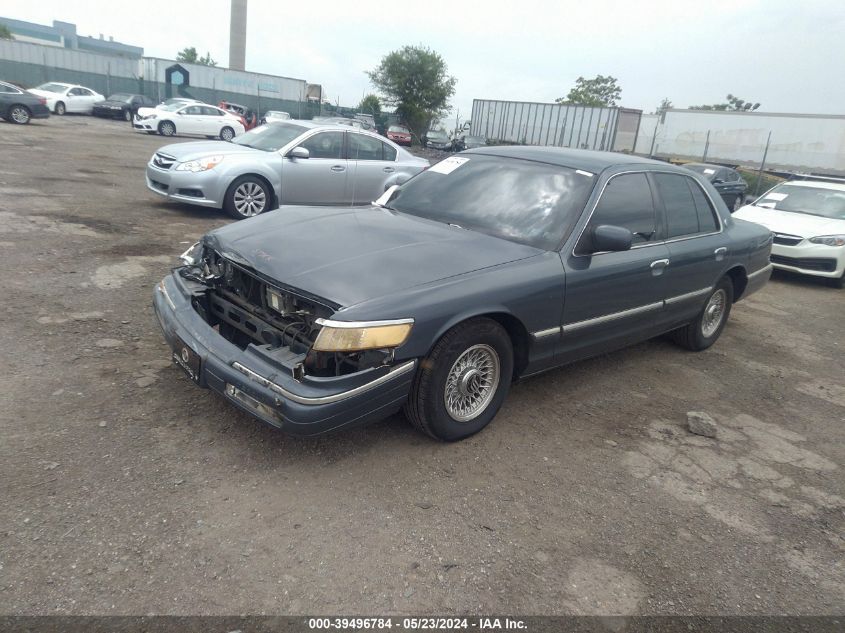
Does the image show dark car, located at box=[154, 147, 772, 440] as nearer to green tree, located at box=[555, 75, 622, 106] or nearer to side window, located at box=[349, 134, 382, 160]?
side window, located at box=[349, 134, 382, 160]

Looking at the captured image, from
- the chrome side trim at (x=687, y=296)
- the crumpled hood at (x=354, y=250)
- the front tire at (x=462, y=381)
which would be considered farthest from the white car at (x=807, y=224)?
the front tire at (x=462, y=381)

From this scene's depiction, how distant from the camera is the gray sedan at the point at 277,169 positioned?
8.76 meters

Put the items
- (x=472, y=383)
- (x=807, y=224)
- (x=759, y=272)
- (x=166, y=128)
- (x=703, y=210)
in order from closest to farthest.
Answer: (x=472, y=383) → (x=703, y=210) → (x=759, y=272) → (x=807, y=224) → (x=166, y=128)

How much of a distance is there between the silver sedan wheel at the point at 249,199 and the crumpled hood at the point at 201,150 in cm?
→ 51

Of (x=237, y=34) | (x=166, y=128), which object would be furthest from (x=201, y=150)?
(x=237, y=34)

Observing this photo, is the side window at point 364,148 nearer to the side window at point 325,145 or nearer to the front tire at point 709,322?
the side window at point 325,145

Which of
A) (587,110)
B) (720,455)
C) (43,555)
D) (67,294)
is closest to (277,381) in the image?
(43,555)

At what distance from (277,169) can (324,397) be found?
678cm

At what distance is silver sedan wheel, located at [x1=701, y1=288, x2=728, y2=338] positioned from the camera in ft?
18.4

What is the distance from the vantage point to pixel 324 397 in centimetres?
295

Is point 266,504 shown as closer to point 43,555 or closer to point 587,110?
point 43,555

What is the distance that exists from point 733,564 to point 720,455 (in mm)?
1120

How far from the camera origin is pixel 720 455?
392 centimetres

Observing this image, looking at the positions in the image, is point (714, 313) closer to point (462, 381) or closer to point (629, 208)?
point (629, 208)
